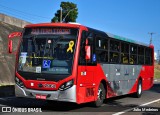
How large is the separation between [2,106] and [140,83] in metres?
9.30

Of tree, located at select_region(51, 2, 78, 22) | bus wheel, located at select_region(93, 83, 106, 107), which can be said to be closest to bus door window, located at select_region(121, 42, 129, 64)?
bus wheel, located at select_region(93, 83, 106, 107)

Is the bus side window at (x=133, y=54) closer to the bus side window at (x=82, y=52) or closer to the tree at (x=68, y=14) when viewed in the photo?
the bus side window at (x=82, y=52)

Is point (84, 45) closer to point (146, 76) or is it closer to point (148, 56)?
point (146, 76)

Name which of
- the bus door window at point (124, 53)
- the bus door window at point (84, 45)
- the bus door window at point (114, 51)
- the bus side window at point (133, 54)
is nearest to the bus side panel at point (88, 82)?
the bus door window at point (84, 45)

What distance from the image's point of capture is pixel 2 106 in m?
12.7

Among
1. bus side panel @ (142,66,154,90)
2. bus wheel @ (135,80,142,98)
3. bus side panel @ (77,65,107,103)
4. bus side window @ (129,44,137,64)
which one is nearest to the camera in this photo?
bus side panel @ (77,65,107,103)

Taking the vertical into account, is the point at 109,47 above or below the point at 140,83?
above

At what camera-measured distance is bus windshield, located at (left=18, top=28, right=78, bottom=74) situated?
1178 cm

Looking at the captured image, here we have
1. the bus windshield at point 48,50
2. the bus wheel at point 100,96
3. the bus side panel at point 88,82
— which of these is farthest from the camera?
the bus wheel at point 100,96

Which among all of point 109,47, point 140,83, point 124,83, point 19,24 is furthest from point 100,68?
point 19,24

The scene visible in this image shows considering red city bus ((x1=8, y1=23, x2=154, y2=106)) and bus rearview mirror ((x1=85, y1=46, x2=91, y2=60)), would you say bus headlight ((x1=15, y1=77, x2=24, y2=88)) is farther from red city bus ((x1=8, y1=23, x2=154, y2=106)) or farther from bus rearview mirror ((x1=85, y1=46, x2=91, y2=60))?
bus rearview mirror ((x1=85, y1=46, x2=91, y2=60))

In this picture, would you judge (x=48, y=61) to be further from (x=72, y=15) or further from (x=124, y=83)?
(x=72, y=15)

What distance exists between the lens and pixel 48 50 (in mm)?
11992

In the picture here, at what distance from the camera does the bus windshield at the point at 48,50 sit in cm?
1178
